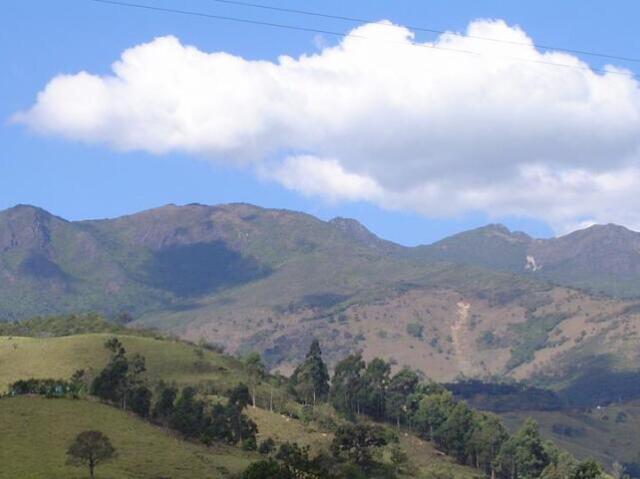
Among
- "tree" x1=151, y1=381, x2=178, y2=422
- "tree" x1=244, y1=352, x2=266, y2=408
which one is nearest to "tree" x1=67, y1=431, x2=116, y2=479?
"tree" x1=151, y1=381, x2=178, y2=422

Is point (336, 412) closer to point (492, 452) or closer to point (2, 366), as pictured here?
point (492, 452)

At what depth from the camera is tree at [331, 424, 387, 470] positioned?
449ft

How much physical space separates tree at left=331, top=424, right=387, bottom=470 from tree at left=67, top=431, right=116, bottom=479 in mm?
44296

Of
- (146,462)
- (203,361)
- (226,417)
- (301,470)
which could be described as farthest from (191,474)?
(203,361)

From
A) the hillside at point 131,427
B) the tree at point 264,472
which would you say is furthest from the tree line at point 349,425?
the hillside at point 131,427

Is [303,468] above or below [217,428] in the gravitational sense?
below

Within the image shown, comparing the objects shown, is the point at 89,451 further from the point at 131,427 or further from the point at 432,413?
the point at 432,413

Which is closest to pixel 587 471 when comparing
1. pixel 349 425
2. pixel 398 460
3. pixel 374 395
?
pixel 398 460

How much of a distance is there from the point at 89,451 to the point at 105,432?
2112 cm

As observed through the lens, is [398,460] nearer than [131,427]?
No

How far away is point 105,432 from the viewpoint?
12188 centimetres

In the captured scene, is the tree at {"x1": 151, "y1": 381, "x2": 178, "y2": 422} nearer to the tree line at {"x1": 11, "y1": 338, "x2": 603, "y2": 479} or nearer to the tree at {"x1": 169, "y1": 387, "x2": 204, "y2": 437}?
the tree line at {"x1": 11, "y1": 338, "x2": 603, "y2": 479}

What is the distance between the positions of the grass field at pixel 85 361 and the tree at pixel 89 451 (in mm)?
61509

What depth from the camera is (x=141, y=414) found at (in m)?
144
